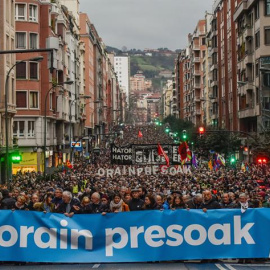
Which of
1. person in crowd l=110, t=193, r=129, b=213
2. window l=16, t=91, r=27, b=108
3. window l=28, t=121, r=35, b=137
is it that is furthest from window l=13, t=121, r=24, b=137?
person in crowd l=110, t=193, r=129, b=213

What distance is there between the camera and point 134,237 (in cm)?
1335

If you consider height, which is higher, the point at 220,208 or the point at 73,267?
the point at 220,208

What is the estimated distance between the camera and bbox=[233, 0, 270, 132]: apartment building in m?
60.7

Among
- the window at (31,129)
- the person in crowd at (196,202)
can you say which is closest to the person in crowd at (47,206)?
the person in crowd at (196,202)

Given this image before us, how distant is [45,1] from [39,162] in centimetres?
1445

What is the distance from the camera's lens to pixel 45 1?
209ft

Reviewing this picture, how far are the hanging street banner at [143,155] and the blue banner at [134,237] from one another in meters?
21.6

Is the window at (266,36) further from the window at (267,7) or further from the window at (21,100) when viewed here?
the window at (21,100)

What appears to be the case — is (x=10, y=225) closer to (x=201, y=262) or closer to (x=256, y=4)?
(x=201, y=262)

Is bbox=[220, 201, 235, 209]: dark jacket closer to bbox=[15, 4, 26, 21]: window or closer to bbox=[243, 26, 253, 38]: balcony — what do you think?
bbox=[15, 4, 26, 21]: window

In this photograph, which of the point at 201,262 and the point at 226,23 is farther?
the point at 226,23

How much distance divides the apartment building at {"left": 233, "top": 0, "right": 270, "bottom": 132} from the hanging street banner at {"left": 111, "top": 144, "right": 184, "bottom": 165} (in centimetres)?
1968

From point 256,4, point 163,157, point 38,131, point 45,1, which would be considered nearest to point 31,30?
point 45,1

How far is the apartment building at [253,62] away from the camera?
60.7m
